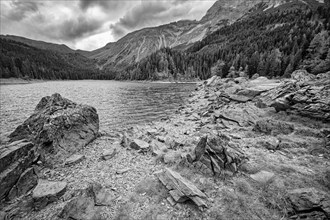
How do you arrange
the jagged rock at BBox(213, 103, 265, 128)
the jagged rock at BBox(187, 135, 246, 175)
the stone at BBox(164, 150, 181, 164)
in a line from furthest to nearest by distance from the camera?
the jagged rock at BBox(213, 103, 265, 128) → the stone at BBox(164, 150, 181, 164) → the jagged rock at BBox(187, 135, 246, 175)

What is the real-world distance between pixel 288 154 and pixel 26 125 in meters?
21.3

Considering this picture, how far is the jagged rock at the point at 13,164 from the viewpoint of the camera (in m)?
6.36

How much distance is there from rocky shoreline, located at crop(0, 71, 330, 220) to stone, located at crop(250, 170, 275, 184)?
5 centimetres

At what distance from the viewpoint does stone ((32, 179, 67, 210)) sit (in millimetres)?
6160

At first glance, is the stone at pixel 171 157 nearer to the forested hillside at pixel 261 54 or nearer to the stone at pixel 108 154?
the stone at pixel 108 154

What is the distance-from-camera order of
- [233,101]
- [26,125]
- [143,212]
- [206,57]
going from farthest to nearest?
1. [206,57]
2. [233,101]
3. [26,125]
4. [143,212]

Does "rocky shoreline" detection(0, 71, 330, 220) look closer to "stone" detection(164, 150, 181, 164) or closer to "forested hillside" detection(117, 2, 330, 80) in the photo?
"stone" detection(164, 150, 181, 164)

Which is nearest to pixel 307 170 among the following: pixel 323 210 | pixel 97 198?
pixel 323 210

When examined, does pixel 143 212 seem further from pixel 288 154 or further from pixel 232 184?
pixel 288 154

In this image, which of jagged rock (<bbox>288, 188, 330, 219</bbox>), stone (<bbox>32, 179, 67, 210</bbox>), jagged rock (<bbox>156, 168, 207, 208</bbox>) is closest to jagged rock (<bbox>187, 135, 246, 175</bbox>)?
jagged rock (<bbox>156, 168, 207, 208</bbox>)

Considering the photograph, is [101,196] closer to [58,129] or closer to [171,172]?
[171,172]

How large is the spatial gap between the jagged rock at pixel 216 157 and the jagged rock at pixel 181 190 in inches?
68.7

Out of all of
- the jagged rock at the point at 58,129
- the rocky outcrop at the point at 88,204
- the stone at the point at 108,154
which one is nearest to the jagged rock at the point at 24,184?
the jagged rock at the point at 58,129

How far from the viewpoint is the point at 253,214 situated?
205 inches
